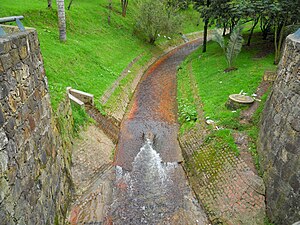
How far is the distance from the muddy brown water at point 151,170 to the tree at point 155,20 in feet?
40.2

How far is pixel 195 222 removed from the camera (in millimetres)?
9914

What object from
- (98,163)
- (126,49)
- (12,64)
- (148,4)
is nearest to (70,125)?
(98,163)

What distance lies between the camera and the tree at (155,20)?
1172 inches

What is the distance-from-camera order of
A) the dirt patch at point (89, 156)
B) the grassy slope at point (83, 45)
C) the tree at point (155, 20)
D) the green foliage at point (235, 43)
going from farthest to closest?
the tree at point (155, 20), the green foliage at point (235, 43), the grassy slope at point (83, 45), the dirt patch at point (89, 156)

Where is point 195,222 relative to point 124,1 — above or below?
below

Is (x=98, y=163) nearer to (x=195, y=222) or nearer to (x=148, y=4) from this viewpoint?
(x=195, y=222)

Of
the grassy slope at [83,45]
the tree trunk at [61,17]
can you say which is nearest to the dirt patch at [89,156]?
the grassy slope at [83,45]

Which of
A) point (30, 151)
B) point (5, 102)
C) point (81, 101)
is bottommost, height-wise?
point (81, 101)

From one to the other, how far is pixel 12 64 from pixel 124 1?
33.8 metres

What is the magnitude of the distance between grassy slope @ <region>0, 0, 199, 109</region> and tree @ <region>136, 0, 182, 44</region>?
1628 millimetres

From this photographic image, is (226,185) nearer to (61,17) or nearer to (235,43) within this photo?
(235,43)

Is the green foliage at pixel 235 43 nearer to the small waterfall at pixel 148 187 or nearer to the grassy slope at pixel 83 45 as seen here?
the grassy slope at pixel 83 45

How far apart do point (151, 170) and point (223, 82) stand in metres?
9.47

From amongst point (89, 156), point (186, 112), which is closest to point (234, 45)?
point (186, 112)
